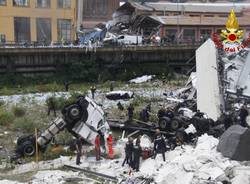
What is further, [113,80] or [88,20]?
[88,20]

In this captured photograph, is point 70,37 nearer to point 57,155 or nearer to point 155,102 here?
point 155,102

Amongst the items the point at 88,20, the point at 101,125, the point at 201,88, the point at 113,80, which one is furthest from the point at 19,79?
the point at 88,20

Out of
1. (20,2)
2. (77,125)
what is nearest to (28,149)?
(77,125)

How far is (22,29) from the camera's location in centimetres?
4075

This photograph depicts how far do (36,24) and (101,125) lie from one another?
84.5 ft

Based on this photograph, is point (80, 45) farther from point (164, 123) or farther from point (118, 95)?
point (164, 123)

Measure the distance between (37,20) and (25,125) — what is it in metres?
22.0

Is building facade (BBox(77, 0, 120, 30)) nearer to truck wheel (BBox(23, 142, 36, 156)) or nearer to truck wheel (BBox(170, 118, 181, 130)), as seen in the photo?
truck wheel (BBox(170, 118, 181, 130))

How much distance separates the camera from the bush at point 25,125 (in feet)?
67.4

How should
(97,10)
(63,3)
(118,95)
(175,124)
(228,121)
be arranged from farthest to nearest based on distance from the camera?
(97,10), (63,3), (118,95), (175,124), (228,121)

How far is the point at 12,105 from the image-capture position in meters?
24.9

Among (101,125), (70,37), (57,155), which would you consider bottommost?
(57,155)

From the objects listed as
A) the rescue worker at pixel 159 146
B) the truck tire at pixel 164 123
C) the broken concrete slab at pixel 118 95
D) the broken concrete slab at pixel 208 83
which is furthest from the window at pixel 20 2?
the rescue worker at pixel 159 146

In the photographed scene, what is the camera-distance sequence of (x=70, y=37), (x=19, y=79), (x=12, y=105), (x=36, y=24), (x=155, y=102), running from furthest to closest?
1. (x=70, y=37)
2. (x=36, y=24)
3. (x=19, y=79)
4. (x=155, y=102)
5. (x=12, y=105)
